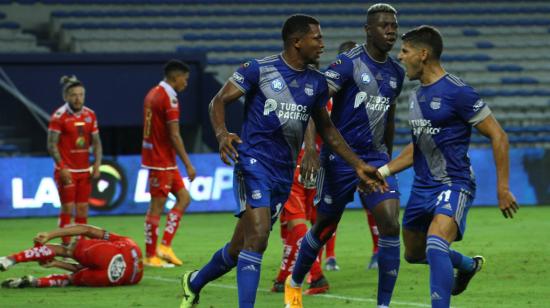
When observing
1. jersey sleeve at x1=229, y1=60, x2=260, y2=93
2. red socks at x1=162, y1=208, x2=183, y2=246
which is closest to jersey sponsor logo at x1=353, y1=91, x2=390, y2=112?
jersey sleeve at x1=229, y1=60, x2=260, y2=93

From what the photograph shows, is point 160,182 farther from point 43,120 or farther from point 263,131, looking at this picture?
point 43,120

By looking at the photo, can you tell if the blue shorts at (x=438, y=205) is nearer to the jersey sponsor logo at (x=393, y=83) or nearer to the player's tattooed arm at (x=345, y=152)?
the player's tattooed arm at (x=345, y=152)

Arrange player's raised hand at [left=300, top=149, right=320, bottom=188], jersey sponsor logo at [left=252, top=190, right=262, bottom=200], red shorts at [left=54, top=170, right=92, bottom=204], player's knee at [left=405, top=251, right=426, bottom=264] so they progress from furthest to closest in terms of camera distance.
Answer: red shorts at [left=54, top=170, right=92, bottom=204]
player's raised hand at [left=300, top=149, right=320, bottom=188]
player's knee at [left=405, top=251, right=426, bottom=264]
jersey sponsor logo at [left=252, top=190, right=262, bottom=200]

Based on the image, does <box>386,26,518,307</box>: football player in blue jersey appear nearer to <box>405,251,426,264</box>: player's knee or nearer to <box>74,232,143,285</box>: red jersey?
<box>405,251,426,264</box>: player's knee

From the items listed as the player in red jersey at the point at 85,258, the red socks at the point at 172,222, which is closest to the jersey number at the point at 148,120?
the red socks at the point at 172,222

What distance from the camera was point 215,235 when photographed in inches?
661

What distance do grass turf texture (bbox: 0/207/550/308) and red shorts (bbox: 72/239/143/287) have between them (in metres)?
0.14

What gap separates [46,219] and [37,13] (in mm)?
9418

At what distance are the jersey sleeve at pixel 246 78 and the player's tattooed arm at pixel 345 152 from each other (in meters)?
0.55

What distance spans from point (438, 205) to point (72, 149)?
7.46 metres

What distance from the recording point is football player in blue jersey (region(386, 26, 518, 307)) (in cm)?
802

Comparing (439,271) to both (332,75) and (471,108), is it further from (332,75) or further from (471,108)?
(332,75)

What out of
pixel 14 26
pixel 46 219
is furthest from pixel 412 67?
pixel 14 26

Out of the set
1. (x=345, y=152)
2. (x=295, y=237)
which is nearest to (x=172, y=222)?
(x=295, y=237)
